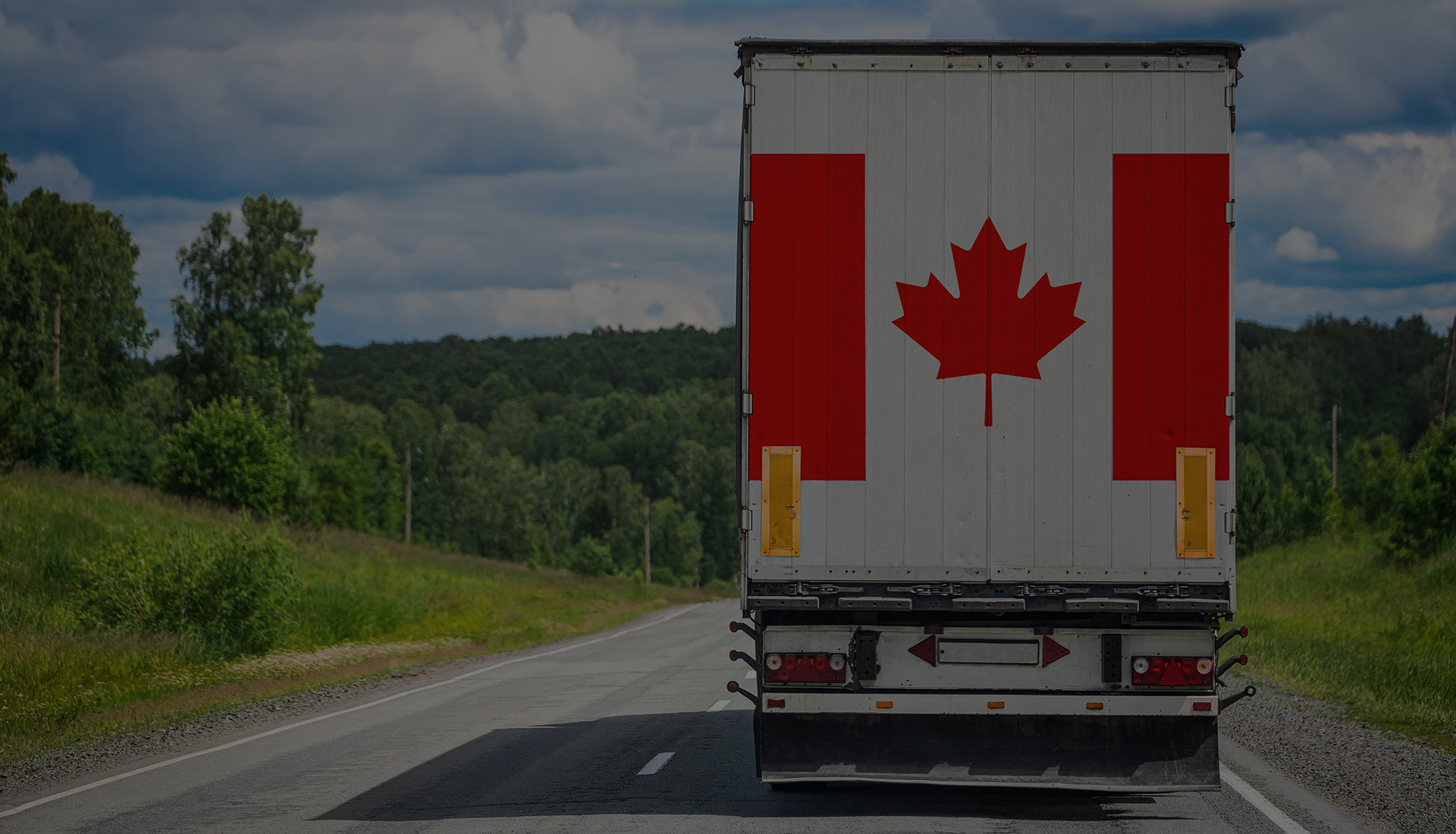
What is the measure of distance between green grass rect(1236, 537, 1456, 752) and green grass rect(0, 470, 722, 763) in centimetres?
1389

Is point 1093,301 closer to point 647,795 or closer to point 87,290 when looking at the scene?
point 647,795

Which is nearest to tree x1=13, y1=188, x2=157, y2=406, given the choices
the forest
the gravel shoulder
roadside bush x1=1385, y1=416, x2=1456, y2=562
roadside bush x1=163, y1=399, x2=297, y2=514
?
the forest

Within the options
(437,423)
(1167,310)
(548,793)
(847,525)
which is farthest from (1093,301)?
(437,423)

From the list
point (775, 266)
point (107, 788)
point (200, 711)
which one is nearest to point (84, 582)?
point (200, 711)

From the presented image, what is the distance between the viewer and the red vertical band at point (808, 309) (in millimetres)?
6941

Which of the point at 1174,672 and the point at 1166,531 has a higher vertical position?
the point at 1166,531

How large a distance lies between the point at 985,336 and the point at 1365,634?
750 inches

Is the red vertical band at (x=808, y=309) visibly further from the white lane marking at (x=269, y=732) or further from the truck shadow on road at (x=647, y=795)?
the white lane marking at (x=269, y=732)

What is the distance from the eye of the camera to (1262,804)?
305 inches

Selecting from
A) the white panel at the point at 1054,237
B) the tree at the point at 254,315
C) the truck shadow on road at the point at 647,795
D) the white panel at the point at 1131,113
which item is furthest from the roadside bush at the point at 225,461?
the white panel at the point at 1131,113

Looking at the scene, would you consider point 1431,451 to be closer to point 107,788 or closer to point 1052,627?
point 1052,627

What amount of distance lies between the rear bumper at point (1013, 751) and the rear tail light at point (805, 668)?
0.74 feet

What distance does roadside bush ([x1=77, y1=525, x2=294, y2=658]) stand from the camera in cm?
2009

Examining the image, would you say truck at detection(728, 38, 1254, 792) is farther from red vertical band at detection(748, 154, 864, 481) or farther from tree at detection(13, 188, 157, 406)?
tree at detection(13, 188, 157, 406)
